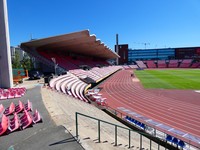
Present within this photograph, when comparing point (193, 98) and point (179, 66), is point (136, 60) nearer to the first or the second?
point (179, 66)

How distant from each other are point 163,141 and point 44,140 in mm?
6525

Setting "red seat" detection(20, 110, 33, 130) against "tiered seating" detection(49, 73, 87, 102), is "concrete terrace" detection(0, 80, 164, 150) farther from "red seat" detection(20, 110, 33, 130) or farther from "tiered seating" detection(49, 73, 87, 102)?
"tiered seating" detection(49, 73, 87, 102)

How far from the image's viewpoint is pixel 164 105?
19.4 meters

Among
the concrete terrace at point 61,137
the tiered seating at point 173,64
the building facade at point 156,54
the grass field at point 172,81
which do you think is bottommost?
the grass field at point 172,81

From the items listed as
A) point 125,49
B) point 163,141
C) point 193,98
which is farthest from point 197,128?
point 125,49

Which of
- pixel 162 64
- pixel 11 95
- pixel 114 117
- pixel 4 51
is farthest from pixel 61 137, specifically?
pixel 162 64

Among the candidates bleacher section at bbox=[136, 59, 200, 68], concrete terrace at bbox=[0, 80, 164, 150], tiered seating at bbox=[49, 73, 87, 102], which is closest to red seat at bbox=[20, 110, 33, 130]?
concrete terrace at bbox=[0, 80, 164, 150]

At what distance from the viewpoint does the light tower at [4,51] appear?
63.2 ft

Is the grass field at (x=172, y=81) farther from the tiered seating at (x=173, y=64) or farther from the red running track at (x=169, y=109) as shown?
the tiered seating at (x=173, y=64)

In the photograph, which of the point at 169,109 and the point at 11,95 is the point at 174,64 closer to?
the point at 169,109

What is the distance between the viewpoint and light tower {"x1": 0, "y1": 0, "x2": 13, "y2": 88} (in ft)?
63.2

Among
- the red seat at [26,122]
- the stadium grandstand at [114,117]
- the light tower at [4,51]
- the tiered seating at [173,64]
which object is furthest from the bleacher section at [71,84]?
the tiered seating at [173,64]

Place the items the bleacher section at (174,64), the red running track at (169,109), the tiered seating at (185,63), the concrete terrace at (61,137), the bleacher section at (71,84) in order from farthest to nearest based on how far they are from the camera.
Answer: the tiered seating at (185,63) → the bleacher section at (174,64) → the bleacher section at (71,84) → the red running track at (169,109) → the concrete terrace at (61,137)

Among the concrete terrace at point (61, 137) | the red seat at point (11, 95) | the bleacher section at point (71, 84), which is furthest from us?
the bleacher section at point (71, 84)
